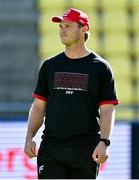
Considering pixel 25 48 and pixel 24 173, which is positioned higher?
pixel 25 48

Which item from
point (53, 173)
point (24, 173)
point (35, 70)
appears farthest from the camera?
point (35, 70)

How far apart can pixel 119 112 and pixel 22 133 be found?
2.15 metres

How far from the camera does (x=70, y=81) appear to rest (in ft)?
13.6

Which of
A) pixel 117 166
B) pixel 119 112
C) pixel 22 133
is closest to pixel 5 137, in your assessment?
pixel 22 133

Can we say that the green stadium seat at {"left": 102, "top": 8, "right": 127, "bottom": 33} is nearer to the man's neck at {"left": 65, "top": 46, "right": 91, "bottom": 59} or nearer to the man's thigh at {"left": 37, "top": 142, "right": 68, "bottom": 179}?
the man's neck at {"left": 65, "top": 46, "right": 91, "bottom": 59}

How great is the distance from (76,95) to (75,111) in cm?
10

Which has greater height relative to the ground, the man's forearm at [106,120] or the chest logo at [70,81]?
the chest logo at [70,81]

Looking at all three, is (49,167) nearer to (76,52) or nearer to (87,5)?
(76,52)

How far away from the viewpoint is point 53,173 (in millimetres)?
4094

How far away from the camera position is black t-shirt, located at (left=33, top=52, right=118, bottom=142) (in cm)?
412

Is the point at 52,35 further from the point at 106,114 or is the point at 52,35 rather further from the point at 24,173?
the point at 106,114

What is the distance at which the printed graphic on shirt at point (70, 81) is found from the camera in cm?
413

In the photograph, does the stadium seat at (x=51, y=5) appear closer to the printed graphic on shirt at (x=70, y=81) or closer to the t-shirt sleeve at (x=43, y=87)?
the t-shirt sleeve at (x=43, y=87)

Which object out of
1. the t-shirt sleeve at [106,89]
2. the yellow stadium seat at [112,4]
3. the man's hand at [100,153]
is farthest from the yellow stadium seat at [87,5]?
the man's hand at [100,153]
